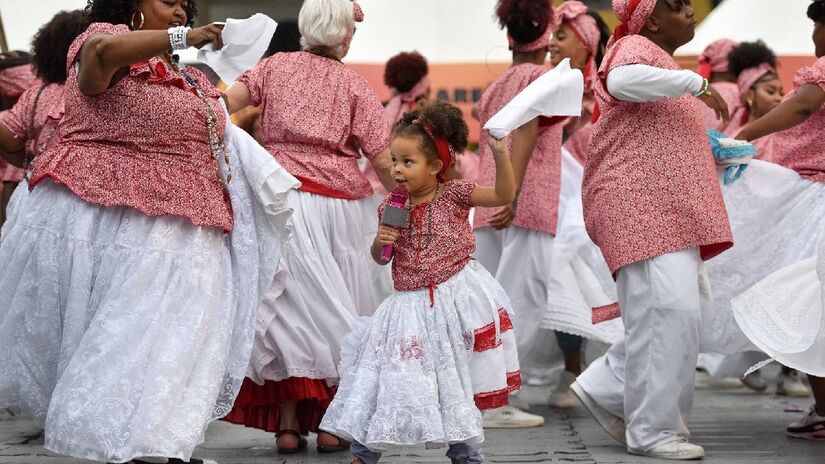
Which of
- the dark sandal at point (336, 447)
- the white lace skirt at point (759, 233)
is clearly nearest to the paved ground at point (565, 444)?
the dark sandal at point (336, 447)

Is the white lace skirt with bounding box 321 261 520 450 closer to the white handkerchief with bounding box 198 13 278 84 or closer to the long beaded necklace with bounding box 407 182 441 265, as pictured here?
the long beaded necklace with bounding box 407 182 441 265

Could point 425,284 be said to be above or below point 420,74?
below

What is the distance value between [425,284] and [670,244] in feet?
3.78

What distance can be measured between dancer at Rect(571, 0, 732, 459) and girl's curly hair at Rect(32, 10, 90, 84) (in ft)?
7.61

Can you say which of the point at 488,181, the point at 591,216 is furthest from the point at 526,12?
the point at 591,216

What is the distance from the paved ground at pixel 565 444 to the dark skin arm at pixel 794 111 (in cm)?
138

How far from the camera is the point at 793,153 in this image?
21.1 ft

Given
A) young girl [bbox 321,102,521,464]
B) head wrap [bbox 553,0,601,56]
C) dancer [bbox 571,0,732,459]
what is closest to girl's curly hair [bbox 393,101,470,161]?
young girl [bbox 321,102,521,464]

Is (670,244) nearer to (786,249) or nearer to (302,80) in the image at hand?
(786,249)

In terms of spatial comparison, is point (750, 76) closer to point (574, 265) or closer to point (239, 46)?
point (574, 265)

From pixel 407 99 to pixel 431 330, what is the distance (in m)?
4.75

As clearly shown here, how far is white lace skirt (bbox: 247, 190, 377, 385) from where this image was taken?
18.4 ft

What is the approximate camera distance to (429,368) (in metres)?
4.71

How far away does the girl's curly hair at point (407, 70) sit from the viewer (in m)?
9.26
